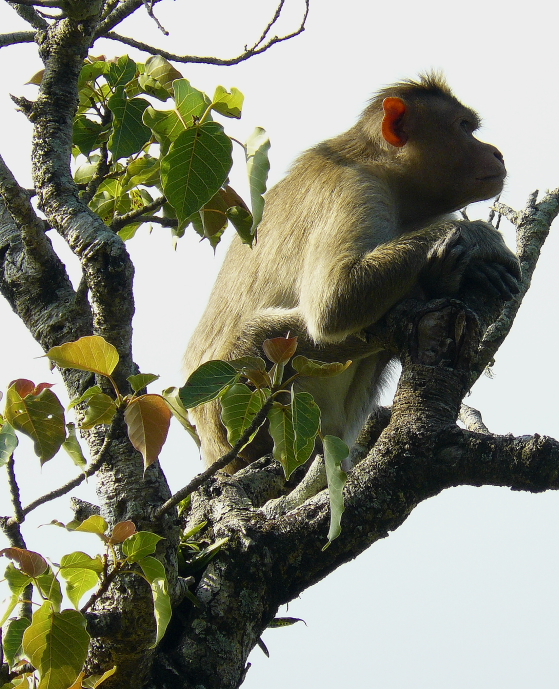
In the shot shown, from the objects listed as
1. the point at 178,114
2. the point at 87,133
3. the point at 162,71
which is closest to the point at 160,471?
the point at 178,114

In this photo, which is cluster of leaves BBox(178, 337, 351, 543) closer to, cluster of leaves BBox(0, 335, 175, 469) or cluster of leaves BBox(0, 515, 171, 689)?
cluster of leaves BBox(0, 335, 175, 469)

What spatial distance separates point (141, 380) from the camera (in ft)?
6.27

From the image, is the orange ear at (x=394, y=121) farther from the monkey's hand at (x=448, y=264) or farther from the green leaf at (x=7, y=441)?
the green leaf at (x=7, y=441)

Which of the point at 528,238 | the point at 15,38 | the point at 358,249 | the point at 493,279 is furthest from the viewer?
the point at 528,238

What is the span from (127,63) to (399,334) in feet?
4.71

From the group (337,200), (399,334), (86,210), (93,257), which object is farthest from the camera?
(337,200)

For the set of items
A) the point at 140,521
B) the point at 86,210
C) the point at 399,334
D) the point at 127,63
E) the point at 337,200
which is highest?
the point at 337,200

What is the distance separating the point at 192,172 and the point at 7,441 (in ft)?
2.48

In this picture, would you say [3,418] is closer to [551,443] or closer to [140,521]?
[140,521]

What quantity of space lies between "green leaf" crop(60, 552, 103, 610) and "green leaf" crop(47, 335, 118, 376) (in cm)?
46

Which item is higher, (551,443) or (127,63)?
(127,63)

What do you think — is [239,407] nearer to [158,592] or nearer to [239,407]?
[239,407]

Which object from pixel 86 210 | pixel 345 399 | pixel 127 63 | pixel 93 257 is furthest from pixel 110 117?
pixel 345 399

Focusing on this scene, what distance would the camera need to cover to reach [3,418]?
1.93 meters
